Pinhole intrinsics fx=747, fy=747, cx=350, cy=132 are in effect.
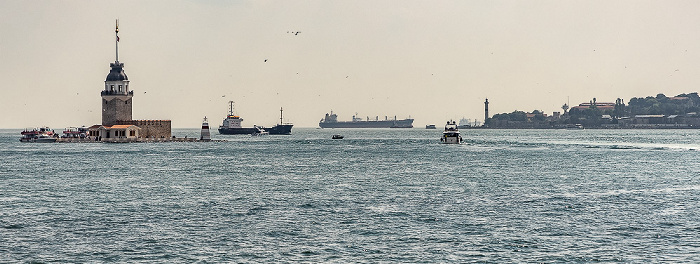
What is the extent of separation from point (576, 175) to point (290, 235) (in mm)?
41899

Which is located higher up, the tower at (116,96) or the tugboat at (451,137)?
the tower at (116,96)

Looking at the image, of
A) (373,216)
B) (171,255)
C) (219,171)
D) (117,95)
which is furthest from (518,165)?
(117,95)

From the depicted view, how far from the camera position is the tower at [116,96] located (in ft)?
522

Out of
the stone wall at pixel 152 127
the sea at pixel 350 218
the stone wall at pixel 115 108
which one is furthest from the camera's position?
the stone wall at pixel 152 127

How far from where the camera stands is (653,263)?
28297mm

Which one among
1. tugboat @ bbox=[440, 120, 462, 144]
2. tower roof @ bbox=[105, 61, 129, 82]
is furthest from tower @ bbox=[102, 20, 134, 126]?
tugboat @ bbox=[440, 120, 462, 144]

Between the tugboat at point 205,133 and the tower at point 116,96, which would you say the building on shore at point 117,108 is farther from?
the tugboat at point 205,133

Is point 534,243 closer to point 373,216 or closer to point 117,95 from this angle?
point 373,216

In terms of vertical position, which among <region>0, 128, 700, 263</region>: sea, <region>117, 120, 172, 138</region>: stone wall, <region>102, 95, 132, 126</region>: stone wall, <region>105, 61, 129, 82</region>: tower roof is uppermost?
<region>105, 61, 129, 82</region>: tower roof

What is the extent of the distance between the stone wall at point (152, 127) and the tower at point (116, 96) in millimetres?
2264

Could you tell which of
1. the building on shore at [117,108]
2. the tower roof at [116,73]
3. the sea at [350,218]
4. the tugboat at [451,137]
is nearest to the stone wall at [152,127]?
the building on shore at [117,108]

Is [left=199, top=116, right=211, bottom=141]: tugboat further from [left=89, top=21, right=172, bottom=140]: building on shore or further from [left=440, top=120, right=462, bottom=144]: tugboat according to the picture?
[left=440, top=120, right=462, bottom=144]: tugboat

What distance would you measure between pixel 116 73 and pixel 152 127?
1493 centimetres

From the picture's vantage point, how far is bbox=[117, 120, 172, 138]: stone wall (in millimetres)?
164750
